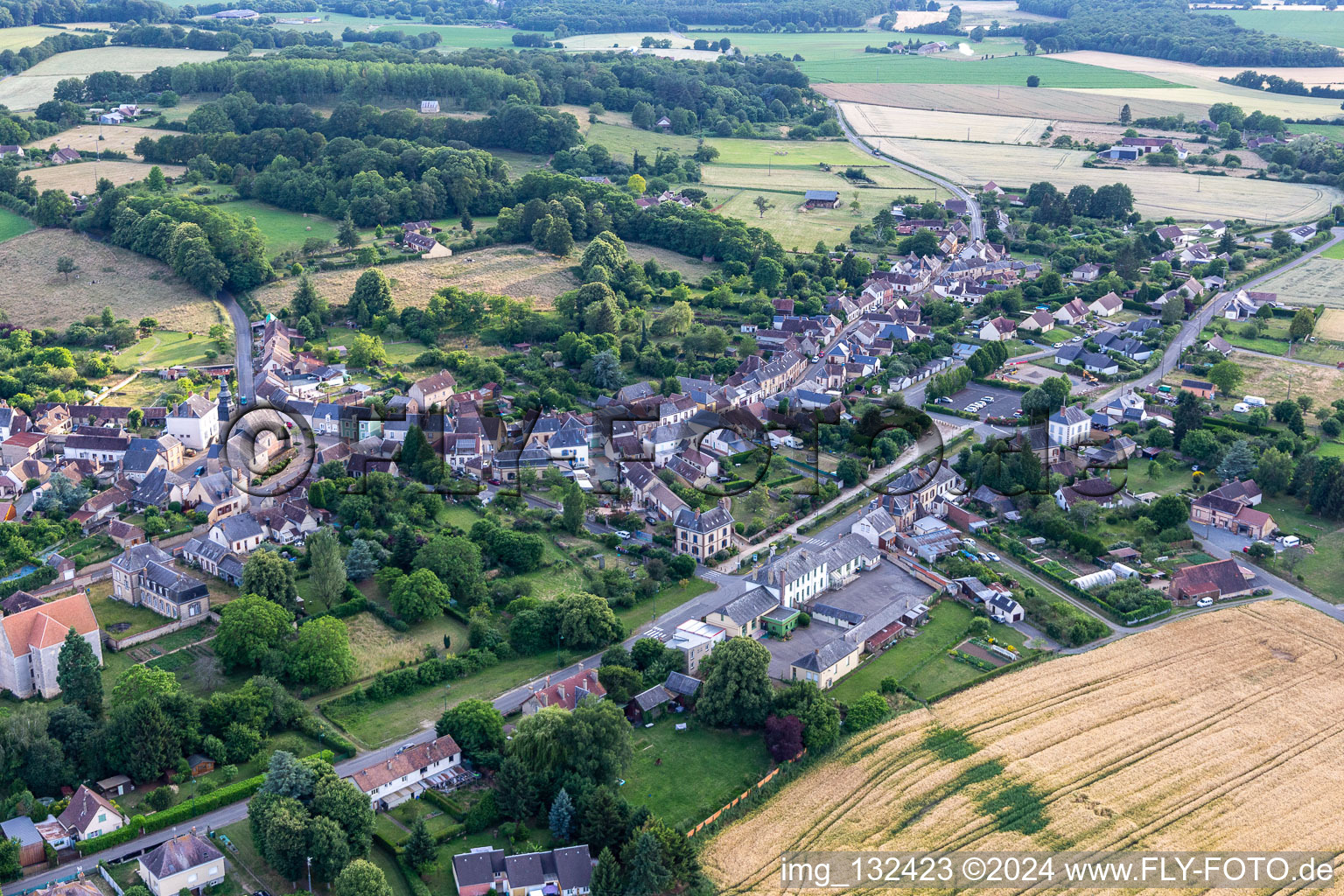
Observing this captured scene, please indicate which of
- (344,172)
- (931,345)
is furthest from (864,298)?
(344,172)

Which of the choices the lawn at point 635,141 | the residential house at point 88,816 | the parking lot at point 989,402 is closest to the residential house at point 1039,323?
the parking lot at point 989,402

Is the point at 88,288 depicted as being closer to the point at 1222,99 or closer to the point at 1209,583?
the point at 1209,583

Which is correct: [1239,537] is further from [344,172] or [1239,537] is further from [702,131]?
[702,131]

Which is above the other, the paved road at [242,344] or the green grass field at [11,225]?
the green grass field at [11,225]

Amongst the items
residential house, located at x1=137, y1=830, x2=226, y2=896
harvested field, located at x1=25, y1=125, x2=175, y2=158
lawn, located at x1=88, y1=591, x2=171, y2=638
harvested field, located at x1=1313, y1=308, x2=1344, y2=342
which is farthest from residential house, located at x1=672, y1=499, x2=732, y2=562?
harvested field, located at x1=25, y1=125, x2=175, y2=158

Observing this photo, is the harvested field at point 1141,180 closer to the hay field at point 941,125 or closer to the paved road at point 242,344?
the hay field at point 941,125

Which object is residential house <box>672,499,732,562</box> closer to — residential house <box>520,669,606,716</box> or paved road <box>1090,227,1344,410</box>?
residential house <box>520,669,606,716</box>
